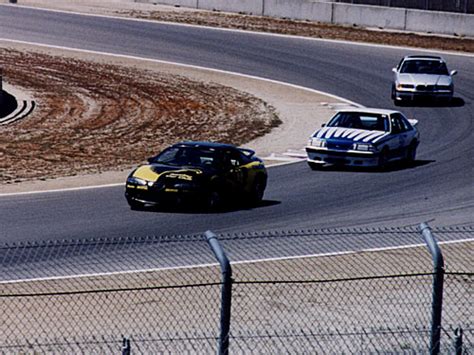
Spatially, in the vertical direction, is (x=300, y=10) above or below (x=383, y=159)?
below

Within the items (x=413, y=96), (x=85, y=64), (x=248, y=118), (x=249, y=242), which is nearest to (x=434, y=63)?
(x=413, y=96)

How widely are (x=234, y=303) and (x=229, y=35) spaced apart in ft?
138

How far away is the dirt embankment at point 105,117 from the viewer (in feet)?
102

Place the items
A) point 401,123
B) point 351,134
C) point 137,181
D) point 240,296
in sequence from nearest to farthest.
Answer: point 240,296, point 137,181, point 351,134, point 401,123

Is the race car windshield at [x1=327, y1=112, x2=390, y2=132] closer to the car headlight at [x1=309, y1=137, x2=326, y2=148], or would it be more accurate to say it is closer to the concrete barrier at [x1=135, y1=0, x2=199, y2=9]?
the car headlight at [x1=309, y1=137, x2=326, y2=148]

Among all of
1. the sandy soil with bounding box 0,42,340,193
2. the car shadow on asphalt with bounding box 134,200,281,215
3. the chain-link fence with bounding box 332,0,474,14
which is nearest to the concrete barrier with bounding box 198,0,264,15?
the chain-link fence with bounding box 332,0,474,14

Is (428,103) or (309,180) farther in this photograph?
(428,103)

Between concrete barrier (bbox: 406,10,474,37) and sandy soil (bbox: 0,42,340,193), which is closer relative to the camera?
sandy soil (bbox: 0,42,340,193)

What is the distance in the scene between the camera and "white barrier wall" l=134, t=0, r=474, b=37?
5853 cm

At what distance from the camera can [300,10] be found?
6119 centimetres

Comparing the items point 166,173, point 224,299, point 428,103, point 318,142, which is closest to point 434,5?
point 428,103

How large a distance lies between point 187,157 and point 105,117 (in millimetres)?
13590

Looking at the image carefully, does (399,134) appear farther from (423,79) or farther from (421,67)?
(421,67)

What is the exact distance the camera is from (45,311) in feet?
48.5
